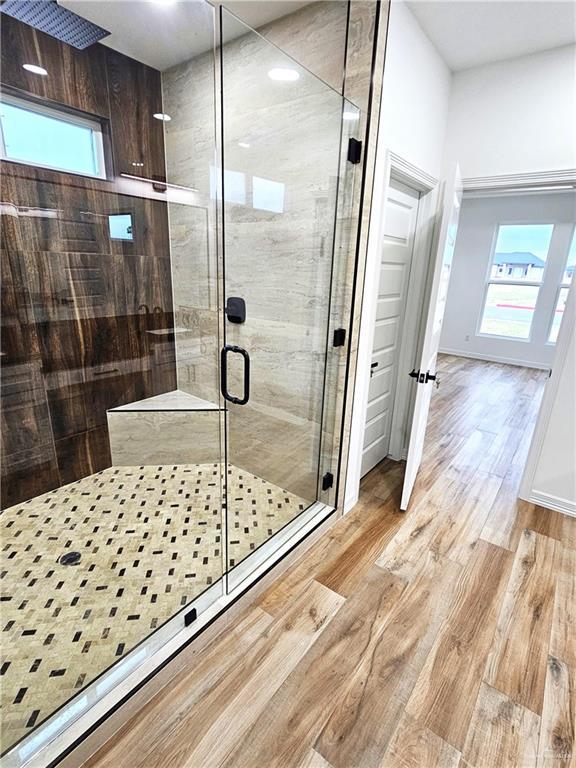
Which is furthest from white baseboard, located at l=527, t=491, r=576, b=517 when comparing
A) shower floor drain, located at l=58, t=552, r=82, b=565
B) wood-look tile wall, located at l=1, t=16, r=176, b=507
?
wood-look tile wall, located at l=1, t=16, r=176, b=507

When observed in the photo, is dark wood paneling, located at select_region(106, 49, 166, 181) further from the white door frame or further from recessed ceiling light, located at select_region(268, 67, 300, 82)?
the white door frame

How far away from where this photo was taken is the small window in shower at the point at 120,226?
8.63ft

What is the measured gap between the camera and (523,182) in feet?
7.59

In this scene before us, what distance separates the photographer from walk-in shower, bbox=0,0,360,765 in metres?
1.85

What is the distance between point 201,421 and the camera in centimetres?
291

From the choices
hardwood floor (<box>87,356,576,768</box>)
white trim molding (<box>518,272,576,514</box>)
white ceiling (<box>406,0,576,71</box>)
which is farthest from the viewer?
white trim molding (<box>518,272,576,514</box>)

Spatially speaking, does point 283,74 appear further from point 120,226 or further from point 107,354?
point 107,354

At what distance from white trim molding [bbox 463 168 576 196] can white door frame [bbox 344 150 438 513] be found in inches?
10.1

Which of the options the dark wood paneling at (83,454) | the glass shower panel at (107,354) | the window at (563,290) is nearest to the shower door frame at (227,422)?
the glass shower panel at (107,354)

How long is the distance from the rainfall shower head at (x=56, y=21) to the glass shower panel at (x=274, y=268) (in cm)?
83

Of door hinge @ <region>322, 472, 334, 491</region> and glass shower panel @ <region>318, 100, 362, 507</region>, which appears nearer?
glass shower panel @ <region>318, 100, 362, 507</region>

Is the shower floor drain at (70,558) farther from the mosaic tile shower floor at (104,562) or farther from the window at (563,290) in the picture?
the window at (563,290)

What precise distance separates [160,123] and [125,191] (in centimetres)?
57

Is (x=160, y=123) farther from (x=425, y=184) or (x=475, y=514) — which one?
(x=475, y=514)
